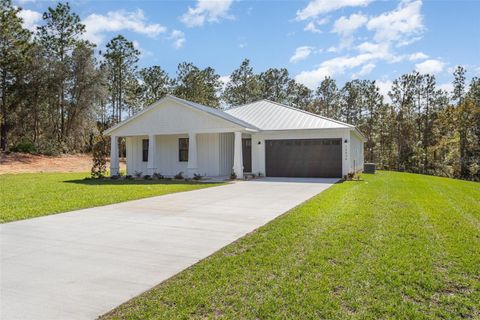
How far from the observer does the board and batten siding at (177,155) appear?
19.2 metres

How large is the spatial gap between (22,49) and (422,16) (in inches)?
1137

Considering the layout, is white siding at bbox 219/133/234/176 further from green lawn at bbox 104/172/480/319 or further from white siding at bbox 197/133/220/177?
green lawn at bbox 104/172/480/319

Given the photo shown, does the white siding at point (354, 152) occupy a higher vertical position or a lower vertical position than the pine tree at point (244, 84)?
lower

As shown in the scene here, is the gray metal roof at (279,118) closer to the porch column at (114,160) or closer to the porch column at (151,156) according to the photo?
the porch column at (151,156)

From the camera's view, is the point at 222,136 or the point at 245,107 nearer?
the point at 222,136

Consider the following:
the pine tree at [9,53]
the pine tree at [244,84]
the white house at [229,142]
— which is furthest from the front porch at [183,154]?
the pine tree at [244,84]

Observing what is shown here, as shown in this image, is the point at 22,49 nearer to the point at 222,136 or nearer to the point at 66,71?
the point at 66,71

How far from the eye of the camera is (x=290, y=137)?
59.9 feet

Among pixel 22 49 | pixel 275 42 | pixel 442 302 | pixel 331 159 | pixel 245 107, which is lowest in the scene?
pixel 442 302

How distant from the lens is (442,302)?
10.3 ft

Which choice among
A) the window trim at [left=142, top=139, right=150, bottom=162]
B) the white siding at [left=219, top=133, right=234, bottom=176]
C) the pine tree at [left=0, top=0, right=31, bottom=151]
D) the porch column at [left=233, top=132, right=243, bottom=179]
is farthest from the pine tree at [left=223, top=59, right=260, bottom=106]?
the porch column at [left=233, top=132, right=243, bottom=179]

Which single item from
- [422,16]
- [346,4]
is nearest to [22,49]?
[346,4]

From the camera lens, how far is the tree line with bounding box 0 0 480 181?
93.1ft

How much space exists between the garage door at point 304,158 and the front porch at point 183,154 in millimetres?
1628
